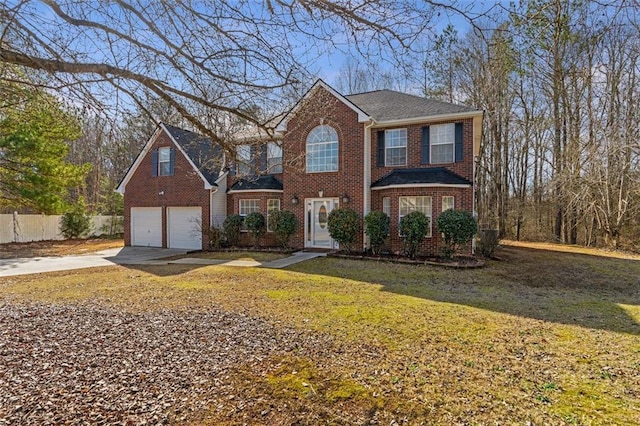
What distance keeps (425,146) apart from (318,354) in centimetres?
1143

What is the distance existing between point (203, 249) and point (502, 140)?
22.4 metres

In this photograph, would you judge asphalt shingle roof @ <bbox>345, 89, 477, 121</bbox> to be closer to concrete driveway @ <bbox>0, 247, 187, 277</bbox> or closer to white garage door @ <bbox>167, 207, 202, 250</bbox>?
white garage door @ <bbox>167, 207, 202, 250</bbox>

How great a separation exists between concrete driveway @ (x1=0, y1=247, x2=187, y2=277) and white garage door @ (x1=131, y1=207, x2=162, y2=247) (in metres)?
1.18

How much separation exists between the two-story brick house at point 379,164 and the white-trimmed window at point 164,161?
5.37 meters

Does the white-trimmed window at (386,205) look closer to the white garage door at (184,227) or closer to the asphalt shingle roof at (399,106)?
the asphalt shingle roof at (399,106)

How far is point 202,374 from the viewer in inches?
157

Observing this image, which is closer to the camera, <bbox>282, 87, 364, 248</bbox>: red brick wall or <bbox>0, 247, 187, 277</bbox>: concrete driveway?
<bbox>0, 247, 187, 277</bbox>: concrete driveway

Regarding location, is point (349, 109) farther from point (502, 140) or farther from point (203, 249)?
point (502, 140)

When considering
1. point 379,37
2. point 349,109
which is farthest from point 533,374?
point 349,109

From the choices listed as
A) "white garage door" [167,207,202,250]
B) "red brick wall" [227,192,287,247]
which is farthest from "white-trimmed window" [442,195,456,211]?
"white garage door" [167,207,202,250]

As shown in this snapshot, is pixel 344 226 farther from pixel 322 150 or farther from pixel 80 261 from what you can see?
pixel 80 261

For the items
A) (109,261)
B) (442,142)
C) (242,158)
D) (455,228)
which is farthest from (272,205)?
(242,158)

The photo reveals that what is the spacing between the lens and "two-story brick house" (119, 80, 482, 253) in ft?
44.2

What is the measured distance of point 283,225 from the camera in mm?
15062
